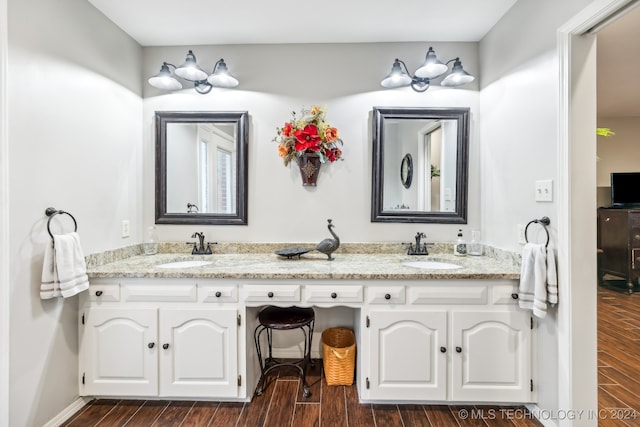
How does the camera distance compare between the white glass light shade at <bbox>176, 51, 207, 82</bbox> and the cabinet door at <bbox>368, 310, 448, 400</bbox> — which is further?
the white glass light shade at <bbox>176, 51, 207, 82</bbox>

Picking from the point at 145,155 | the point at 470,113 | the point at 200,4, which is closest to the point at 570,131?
the point at 470,113

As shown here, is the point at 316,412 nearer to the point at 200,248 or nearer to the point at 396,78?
the point at 200,248

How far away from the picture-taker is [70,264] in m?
1.60

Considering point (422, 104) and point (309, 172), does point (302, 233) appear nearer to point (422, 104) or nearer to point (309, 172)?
point (309, 172)

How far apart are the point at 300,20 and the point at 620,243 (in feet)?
15.7

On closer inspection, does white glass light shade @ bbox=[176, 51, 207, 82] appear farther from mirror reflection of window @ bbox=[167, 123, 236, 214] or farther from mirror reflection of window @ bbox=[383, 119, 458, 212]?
mirror reflection of window @ bbox=[383, 119, 458, 212]

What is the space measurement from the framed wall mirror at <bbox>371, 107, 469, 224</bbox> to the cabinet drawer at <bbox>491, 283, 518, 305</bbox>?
69 cm

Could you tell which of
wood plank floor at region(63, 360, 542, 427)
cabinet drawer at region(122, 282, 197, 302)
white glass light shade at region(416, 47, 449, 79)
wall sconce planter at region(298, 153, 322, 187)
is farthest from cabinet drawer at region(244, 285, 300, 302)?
white glass light shade at region(416, 47, 449, 79)

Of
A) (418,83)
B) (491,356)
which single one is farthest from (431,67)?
(491,356)

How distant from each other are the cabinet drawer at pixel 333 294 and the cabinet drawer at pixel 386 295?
0.07 metres

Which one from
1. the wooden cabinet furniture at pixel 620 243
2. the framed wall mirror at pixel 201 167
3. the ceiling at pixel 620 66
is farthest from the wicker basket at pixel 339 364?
the wooden cabinet furniture at pixel 620 243

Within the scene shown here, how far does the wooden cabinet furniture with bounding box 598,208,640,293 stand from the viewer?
392cm

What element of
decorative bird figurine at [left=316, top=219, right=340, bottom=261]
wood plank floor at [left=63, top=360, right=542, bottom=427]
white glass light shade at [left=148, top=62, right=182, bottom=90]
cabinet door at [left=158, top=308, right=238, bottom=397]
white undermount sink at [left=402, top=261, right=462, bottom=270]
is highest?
white glass light shade at [left=148, top=62, right=182, bottom=90]

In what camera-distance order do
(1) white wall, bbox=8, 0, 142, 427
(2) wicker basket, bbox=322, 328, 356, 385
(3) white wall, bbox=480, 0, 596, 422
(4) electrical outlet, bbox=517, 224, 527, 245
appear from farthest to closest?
1. (2) wicker basket, bbox=322, 328, 356, 385
2. (4) electrical outlet, bbox=517, 224, 527, 245
3. (3) white wall, bbox=480, 0, 596, 422
4. (1) white wall, bbox=8, 0, 142, 427
